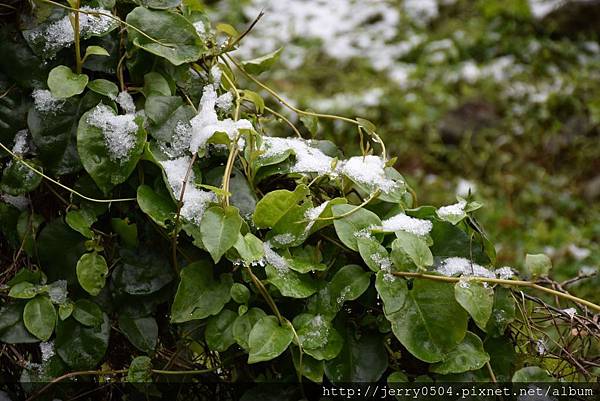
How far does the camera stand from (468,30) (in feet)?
16.9

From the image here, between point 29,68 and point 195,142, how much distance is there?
308mm

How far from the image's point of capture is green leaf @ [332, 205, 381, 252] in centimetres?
95

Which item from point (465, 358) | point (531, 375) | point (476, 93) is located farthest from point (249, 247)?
point (476, 93)

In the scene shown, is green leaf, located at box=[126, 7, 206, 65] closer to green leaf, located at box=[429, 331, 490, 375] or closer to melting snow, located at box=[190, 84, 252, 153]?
melting snow, located at box=[190, 84, 252, 153]

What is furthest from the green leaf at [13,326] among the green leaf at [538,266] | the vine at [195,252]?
the green leaf at [538,266]

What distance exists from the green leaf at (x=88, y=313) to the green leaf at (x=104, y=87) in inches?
13.1

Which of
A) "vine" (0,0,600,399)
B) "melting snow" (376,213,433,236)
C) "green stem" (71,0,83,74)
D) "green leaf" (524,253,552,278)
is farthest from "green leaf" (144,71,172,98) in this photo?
"green leaf" (524,253,552,278)

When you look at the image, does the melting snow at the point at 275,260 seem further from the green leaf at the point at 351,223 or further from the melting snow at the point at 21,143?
the melting snow at the point at 21,143

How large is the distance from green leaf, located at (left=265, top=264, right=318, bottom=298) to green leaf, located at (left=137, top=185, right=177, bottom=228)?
0.17m

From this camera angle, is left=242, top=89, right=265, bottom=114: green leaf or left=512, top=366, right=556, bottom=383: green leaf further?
left=242, top=89, right=265, bottom=114: green leaf

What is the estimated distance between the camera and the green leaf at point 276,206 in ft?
3.10

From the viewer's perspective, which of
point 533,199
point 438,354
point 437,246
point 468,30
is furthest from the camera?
point 468,30

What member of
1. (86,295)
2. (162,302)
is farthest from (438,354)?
(86,295)

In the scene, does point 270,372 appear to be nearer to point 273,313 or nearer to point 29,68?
point 273,313
